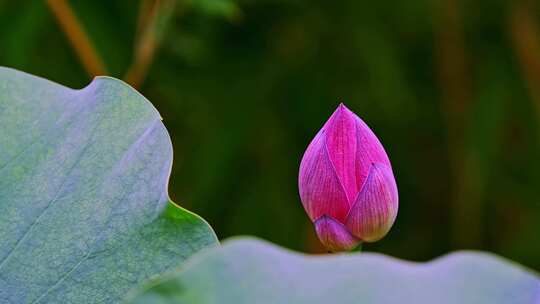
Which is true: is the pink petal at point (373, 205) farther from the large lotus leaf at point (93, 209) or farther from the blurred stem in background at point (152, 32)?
the blurred stem in background at point (152, 32)

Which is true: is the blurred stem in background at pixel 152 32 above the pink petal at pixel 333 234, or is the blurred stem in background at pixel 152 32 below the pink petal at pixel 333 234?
below

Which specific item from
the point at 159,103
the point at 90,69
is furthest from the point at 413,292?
the point at 159,103

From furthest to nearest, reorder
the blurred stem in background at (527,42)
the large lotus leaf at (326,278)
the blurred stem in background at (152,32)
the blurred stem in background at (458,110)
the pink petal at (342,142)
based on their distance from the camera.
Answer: the blurred stem in background at (458,110) < the blurred stem in background at (527,42) < the blurred stem in background at (152,32) < the pink petal at (342,142) < the large lotus leaf at (326,278)

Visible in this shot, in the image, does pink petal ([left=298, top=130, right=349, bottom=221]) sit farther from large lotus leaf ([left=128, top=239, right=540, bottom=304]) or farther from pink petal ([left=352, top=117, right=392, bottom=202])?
large lotus leaf ([left=128, top=239, right=540, bottom=304])

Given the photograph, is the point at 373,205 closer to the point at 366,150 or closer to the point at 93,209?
the point at 366,150

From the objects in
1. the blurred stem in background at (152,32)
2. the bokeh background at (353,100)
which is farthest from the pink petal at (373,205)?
the bokeh background at (353,100)

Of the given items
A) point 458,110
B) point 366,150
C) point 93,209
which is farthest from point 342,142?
point 458,110
